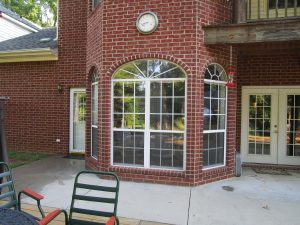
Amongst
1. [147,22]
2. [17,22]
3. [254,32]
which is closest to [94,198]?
[147,22]

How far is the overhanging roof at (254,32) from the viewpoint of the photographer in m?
5.82

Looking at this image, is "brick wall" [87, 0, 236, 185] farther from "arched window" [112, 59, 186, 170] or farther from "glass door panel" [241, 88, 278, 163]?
"glass door panel" [241, 88, 278, 163]

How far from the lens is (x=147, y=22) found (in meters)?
6.37

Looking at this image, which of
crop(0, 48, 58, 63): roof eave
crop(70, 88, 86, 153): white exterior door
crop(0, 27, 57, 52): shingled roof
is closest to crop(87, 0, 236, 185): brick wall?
crop(70, 88, 86, 153): white exterior door

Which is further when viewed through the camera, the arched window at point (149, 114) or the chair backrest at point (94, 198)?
the arched window at point (149, 114)

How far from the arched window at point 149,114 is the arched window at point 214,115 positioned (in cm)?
55

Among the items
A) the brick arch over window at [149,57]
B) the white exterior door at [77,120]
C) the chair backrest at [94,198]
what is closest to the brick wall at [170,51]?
the brick arch over window at [149,57]

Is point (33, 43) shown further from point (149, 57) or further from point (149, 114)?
point (149, 114)

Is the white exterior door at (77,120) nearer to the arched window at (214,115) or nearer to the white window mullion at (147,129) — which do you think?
the white window mullion at (147,129)

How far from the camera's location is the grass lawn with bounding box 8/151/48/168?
8.25 m

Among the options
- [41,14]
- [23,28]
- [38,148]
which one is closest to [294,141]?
[38,148]

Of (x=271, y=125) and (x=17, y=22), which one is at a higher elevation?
(x=17, y=22)

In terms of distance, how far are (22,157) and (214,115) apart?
19.0 ft

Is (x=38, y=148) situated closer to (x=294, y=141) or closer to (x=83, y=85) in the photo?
(x=83, y=85)
